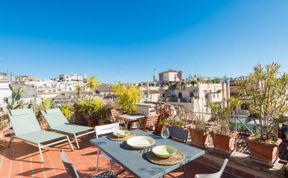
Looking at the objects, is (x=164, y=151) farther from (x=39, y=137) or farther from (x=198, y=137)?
(x=39, y=137)

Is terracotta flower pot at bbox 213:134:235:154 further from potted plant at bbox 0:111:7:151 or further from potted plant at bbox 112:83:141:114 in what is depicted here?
potted plant at bbox 0:111:7:151

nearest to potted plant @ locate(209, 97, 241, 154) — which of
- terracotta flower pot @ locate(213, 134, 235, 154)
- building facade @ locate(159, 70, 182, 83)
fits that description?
terracotta flower pot @ locate(213, 134, 235, 154)

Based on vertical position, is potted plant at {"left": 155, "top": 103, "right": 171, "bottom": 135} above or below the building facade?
below

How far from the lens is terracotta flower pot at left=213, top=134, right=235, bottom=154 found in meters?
2.70

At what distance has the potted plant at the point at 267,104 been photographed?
→ 2285 millimetres

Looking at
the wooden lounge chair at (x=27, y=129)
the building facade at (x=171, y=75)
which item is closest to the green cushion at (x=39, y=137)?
the wooden lounge chair at (x=27, y=129)

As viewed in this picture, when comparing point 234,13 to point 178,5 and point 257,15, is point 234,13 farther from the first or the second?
point 178,5

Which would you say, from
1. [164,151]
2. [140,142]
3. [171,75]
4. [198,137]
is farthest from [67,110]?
[171,75]

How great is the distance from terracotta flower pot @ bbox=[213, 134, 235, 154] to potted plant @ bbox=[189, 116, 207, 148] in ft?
0.70

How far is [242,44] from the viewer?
12.8m

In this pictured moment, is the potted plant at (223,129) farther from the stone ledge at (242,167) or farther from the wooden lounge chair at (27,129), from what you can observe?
the wooden lounge chair at (27,129)

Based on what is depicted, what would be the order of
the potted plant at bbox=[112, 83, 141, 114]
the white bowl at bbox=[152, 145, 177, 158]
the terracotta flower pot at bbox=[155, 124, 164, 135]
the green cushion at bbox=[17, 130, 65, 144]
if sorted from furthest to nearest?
the potted plant at bbox=[112, 83, 141, 114], the terracotta flower pot at bbox=[155, 124, 164, 135], the green cushion at bbox=[17, 130, 65, 144], the white bowl at bbox=[152, 145, 177, 158]

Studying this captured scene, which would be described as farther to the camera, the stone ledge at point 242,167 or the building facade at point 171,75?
the building facade at point 171,75

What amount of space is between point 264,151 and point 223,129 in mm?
728
